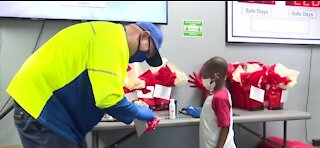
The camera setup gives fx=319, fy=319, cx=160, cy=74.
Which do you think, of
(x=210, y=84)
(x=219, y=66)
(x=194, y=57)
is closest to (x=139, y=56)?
(x=219, y=66)

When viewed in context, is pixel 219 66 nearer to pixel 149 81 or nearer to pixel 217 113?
pixel 217 113

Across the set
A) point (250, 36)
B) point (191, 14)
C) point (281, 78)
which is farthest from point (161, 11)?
point (281, 78)

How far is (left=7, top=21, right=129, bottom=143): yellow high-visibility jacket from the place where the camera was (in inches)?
50.2

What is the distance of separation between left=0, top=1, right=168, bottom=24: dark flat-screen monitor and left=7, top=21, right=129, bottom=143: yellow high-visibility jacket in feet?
3.43

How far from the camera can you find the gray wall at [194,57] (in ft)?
7.75

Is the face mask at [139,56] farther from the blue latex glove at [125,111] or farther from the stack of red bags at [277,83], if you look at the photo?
the stack of red bags at [277,83]

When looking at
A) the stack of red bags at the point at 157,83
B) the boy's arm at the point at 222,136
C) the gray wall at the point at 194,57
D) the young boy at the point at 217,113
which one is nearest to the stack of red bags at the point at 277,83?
the gray wall at the point at 194,57

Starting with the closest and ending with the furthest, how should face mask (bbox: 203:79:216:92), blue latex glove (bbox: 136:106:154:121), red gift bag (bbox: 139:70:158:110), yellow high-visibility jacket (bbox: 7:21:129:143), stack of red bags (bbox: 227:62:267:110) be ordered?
yellow high-visibility jacket (bbox: 7:21:129:143) → blue latex glove (bbox: 136:106:154:121) → face mask (bbox: 203:79:216:92) → red gift bag (bbox: 139:70:158:110) → stack of red bags (bbox: 227:62:267:110)

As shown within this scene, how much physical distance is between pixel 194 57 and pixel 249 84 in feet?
1.73

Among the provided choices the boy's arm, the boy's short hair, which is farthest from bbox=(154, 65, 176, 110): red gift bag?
the boy's arm

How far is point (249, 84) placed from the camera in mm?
2588

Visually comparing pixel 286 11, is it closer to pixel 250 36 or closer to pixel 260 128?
pixel 250 36

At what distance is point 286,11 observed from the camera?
10.00 ft

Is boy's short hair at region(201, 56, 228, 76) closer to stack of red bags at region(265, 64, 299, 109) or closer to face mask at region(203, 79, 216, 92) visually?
face mask at region(203, 79, 216, 92)
